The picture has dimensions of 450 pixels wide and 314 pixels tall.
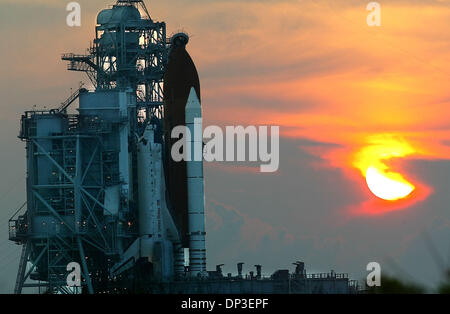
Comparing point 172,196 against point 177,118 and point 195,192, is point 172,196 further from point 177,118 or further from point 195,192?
point 177,118

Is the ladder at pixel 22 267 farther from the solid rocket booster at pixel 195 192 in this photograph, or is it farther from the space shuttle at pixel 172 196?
the solid rocket booster at pixel 195 192

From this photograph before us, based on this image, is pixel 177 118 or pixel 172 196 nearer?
pixel 177 118

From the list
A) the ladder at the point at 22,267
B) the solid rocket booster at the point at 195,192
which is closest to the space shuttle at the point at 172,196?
the solid rocket booster at the point at 195,192

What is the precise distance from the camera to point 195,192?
122 meters

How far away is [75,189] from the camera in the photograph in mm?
119000

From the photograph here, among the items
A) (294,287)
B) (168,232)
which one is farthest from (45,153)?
(294,287)

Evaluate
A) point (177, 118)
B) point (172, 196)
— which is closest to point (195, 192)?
point (172, 196)

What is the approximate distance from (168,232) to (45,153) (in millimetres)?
12645

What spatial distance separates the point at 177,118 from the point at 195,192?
6.69 metres

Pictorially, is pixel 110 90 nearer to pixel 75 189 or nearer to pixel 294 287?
pixel 75 189

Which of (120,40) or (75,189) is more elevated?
(120,40)
